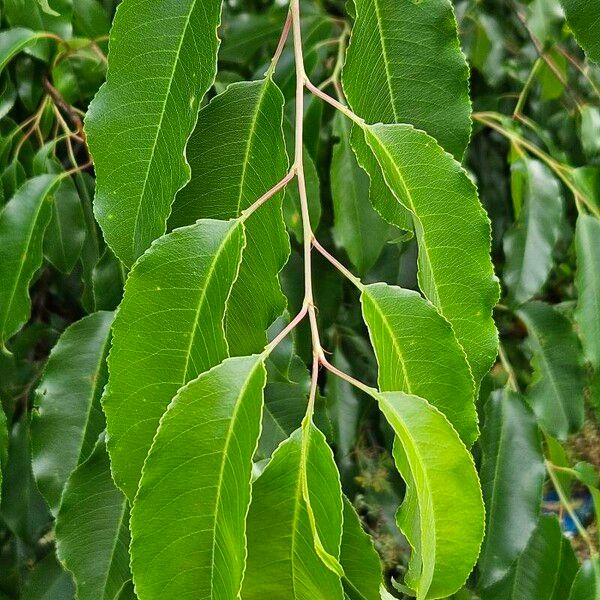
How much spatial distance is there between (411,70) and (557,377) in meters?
0.51

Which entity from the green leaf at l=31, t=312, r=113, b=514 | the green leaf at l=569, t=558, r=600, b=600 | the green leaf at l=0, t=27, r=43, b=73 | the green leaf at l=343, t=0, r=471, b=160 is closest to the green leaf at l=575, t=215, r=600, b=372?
the green leaf at l=569, t=558, r=600, b=600

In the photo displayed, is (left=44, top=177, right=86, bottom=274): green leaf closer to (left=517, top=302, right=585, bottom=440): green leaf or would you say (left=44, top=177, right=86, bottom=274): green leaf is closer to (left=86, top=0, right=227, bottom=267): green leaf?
(left=86, top=0, right=227, bottom=267): green leaf

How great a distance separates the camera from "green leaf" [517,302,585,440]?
94 cm

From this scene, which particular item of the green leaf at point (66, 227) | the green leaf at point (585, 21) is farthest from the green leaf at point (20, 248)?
the green leaf at point (585, 21)

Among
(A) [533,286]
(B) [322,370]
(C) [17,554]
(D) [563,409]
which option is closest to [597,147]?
(A) [533,286]

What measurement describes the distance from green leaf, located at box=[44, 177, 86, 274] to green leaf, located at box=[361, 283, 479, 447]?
1.58 feet

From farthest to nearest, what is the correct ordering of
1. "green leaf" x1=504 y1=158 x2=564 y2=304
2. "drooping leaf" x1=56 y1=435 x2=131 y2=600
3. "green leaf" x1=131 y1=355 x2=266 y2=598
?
"green leaf" x1=504 y1=158 x2=564 y2=304 → "drooping leaf" x1=56 y1=435 x2=131 y2=600 → "green leaf" x1=131 y1=355 x2=266 y2=598

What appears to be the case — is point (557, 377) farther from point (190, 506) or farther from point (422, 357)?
point (190, 506)

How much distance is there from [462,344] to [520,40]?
1.45 meters

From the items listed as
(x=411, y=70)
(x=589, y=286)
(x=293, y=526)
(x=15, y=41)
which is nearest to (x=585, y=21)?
(x=411, y=70)

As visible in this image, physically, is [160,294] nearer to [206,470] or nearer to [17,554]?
[206,470]

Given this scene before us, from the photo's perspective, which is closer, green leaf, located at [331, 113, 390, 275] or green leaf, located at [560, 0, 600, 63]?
green leaf, located at [560, 0, 600, 63]

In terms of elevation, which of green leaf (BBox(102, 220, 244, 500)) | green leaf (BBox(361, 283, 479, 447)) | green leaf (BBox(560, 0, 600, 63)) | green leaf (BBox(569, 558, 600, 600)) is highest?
green leaf (BBox(560, 0, 600, 63))

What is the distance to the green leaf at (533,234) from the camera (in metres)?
0.92
